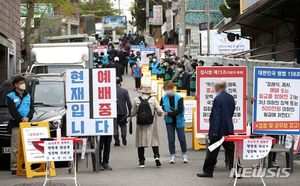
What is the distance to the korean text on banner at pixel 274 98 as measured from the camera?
13.3m

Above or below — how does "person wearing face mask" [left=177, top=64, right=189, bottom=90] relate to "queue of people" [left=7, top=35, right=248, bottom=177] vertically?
above

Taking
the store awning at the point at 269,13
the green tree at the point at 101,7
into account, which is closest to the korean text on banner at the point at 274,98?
the store awning at the point at 269,13

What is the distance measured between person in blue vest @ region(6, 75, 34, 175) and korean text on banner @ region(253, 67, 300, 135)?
457cm

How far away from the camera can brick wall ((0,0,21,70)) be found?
2745 centimetres

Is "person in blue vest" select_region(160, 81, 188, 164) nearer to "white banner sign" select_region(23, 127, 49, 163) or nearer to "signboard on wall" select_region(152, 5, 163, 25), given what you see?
"white banner sign" select_region(23, 127, 49, 163)

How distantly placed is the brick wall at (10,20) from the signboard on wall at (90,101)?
14.0 metres

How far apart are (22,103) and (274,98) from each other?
504 cm

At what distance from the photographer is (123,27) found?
117 meters

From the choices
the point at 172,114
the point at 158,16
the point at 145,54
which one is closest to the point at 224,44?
the point at 145,54

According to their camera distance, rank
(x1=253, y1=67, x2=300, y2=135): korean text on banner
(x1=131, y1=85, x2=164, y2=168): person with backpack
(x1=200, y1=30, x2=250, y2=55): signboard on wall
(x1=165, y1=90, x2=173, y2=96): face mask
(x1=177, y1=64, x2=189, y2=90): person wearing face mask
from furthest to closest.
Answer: (x1=200, y1=30, x2=250, y2=55): signboard on wall
(x1=177, y1=64, x2=189, y2=90): person wearing face mask
(x1=165, y1=90, x2=173, y2=96): face mask
(x1=131, y1=85, x2=164, y2=168): person with backpack
(x1=253, y1=67, x2=300, y2=135): korean text on banner

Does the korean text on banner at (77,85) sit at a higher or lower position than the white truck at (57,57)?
lower

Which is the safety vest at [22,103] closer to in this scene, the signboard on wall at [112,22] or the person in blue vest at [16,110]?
the person in blue vest at [16,110]

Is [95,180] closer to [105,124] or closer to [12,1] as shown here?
[105,124]

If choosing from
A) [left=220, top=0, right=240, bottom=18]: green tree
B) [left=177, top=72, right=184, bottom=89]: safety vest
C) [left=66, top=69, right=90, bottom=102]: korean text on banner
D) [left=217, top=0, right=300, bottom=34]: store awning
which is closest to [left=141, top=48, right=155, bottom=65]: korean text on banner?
[left=220, top=0, right=240, bottom=18]: green tree
